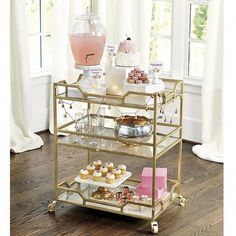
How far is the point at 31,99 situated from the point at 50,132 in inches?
16.4

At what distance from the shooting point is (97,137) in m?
2.75

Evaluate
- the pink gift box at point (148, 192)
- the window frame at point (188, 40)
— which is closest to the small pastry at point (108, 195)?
the pink gift box at point (148, 192)

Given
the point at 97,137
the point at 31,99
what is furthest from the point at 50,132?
the point at 97,137

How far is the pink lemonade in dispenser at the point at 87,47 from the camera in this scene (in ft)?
8.90

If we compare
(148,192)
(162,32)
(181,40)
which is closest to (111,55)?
(148,192)

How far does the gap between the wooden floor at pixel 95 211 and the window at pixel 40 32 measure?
0.86 m

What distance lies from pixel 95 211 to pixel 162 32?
72.3 inches

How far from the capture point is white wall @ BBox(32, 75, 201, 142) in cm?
416

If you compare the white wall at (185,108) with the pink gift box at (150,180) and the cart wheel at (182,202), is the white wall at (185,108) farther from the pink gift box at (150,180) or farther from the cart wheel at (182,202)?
the pink gift box at (150,180)

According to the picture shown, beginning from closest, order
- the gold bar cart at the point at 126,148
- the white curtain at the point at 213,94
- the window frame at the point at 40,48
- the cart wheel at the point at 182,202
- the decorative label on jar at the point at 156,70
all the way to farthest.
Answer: the gold bar cart at the point at 126,148 → the decorative label on jar at the point at 156,70 → the cart wheel at the point at 182,202 → the white curtain at the point at 213,94 → the window frame at the point at 40,48

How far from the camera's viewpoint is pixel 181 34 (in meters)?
4.15

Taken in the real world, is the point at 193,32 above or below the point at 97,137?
above

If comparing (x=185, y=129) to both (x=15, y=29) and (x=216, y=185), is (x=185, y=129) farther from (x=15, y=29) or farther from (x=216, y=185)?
(x=15, y=29)
